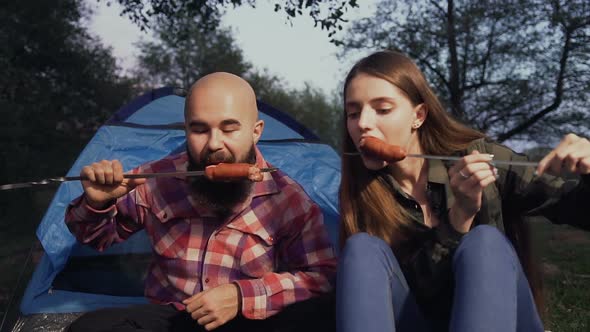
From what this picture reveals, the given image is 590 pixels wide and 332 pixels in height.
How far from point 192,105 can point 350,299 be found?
94cm

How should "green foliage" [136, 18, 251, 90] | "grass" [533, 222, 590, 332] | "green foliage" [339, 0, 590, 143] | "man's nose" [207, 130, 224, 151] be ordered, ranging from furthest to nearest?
"green foliage" [136, 18, 251, 90]
"green foliage" [339, 0, 590, 143]
"grass" [533, 222, 590, 332]
"man's nose" [207, 130, 224, 151]

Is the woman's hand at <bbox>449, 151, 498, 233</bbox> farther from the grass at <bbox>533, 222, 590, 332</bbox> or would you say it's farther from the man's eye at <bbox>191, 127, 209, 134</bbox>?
the man's eye at <bbox>191, 127, 209, 134</bbox>

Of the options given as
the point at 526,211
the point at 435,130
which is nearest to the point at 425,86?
the point at 435,130

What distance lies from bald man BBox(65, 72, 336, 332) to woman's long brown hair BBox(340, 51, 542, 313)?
0.18m

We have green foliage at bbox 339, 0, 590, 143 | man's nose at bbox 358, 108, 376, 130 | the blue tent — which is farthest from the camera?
green foliage at bbox 339, 0, 590, 143

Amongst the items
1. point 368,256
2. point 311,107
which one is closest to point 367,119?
point 368,256

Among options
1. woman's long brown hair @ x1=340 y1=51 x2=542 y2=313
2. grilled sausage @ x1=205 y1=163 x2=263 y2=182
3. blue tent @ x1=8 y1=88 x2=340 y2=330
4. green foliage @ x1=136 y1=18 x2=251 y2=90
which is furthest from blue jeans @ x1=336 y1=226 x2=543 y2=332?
green foliage @ x1=136 y1=18 x2=251 y2=90

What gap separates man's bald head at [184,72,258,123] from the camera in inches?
85.9

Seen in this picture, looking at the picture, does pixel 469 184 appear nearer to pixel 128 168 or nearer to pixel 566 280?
pixel 128 168

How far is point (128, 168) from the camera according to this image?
3381mm

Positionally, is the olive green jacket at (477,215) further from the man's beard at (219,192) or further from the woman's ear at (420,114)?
the man's beard at (219,192)

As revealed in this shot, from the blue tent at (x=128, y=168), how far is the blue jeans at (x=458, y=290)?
54.2 inches

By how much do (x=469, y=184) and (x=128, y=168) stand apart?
2166 millimetres

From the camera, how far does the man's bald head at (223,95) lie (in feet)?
7.16
